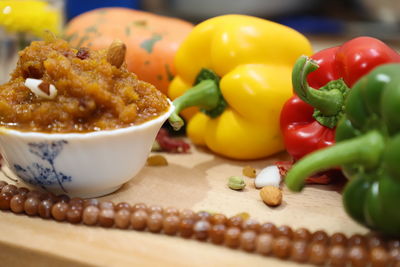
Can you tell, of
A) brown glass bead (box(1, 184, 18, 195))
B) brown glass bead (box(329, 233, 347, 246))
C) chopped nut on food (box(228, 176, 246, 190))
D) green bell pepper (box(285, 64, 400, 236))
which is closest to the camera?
green bell pepper (box(285, 64, 400, 236))

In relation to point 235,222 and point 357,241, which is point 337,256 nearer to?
point 357,241

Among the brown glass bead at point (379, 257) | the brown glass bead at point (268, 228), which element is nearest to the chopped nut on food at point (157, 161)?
the brown glass bead at point (268, 228)

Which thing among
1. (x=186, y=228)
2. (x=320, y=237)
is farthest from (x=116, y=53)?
(x=320, y=237)

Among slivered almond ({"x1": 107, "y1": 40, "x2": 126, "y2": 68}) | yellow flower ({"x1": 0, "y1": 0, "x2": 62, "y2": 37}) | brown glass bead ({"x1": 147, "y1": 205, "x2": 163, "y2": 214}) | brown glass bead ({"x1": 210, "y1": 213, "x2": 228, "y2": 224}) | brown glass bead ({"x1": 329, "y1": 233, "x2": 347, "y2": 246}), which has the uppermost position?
slivered almond ({"x1": 107, "y1": 40, "x2": 126, "y2": 68})

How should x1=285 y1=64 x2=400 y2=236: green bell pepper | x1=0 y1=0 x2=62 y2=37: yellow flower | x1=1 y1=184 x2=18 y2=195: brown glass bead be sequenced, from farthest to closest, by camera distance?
1. x1=0 y1=0 x2=62 y2=37: yellow flower
2. x1=1 y1=184 x2=18 y2=195: brown glass bead
3. x1=285 y1=64 x2=400 y2=236: green bell pepper

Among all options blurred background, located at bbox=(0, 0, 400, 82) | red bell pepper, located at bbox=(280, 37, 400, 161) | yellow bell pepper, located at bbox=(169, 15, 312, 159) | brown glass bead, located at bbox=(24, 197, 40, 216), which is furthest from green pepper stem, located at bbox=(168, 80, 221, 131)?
blurred background, located at bbox=(0, 0, 400, 82)

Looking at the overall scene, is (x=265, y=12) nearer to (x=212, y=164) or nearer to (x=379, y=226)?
(x=212, y=164)

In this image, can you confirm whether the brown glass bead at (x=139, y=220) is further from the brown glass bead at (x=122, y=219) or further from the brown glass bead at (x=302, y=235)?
the brown glass bead at (x=302, y=235)

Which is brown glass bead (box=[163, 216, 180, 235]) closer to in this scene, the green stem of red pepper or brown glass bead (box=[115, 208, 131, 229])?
brown glass bead (box=[115, 208, 131, 229])
